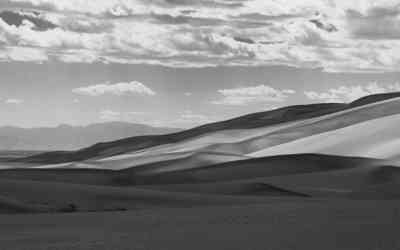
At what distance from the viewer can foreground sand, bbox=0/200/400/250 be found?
45.2ft

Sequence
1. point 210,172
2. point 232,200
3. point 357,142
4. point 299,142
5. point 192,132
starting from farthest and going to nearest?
point 192,132
point 299,142
point 357,142
point 210,172
point 232,200

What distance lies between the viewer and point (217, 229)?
16250 mm

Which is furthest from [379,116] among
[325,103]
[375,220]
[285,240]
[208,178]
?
[285,240]

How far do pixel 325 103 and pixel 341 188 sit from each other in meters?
57.3

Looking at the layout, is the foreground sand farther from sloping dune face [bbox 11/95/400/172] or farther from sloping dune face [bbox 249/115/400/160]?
sloping dune face [bbox 11/95/400/172]

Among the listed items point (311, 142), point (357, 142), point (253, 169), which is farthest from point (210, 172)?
point (311, 142)

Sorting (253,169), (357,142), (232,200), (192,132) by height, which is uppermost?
(192,132)

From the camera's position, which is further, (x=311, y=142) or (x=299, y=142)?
(x=299, y=142)

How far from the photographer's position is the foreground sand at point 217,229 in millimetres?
13781

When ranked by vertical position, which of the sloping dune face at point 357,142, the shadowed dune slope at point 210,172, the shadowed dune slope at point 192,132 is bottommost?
the shadowed dune slope at point 210,172

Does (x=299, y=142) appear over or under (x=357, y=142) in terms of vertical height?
over

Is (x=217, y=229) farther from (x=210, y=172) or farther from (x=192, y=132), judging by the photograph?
(x=192, y=132)

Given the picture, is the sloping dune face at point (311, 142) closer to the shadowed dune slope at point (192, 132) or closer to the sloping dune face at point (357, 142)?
the sloping dune face at point (357, 142)

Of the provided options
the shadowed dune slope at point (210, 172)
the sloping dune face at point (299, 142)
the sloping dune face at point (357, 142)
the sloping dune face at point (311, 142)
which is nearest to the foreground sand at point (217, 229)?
the shadowed dune slope at point (210, 172)
